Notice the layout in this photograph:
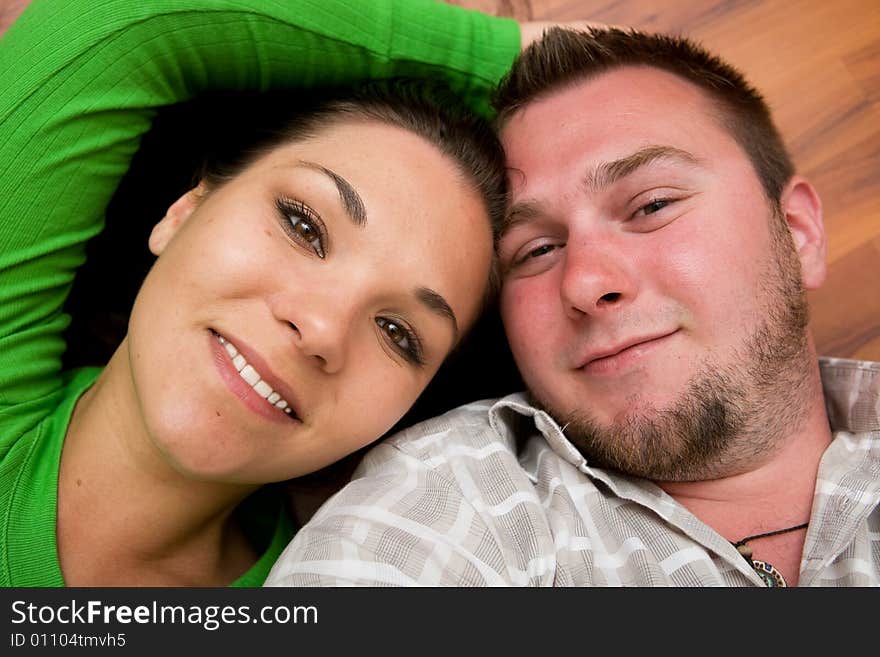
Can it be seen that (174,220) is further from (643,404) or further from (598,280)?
(643,404)

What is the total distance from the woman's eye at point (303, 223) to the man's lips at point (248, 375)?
195 mm

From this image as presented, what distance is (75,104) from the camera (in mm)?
1145

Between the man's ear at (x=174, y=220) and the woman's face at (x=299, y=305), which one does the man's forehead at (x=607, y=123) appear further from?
the man's ear at (x=174, y=220)

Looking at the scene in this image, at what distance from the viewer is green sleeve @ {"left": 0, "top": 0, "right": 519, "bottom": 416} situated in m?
1.14

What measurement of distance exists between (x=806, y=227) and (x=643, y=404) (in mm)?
549

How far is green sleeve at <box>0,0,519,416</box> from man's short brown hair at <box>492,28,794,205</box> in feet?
0.65

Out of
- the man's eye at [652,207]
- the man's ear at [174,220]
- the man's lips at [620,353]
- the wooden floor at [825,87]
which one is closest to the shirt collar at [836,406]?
the man's lips at [620,353]

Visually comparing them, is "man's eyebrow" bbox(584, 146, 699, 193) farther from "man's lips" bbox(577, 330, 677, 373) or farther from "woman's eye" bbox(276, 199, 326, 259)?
"woman's eye" bbox(276, 199, 326, 259)

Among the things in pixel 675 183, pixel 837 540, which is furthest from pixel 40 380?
pixel 837 540

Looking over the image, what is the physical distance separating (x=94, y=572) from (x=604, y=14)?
173cm

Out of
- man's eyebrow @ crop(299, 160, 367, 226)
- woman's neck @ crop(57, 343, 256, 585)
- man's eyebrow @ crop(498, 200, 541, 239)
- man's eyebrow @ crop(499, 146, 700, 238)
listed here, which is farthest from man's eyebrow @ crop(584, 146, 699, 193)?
woman's neck @ crop(57, 343, 256, 585)

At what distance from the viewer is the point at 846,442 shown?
1.29m

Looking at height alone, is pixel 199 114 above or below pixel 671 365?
above
